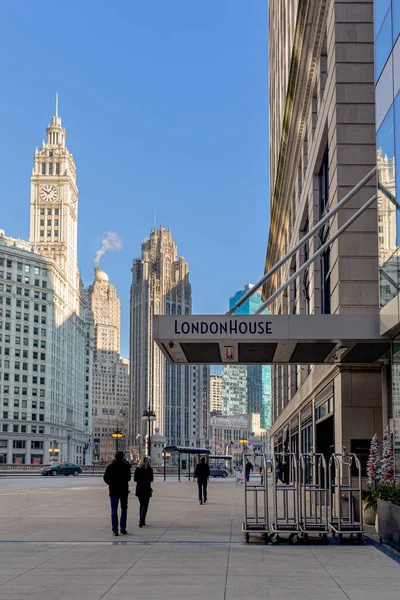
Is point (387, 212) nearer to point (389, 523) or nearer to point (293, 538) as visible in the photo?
point (389, 523)

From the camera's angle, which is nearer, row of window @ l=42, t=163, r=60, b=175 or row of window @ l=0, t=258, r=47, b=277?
row of window @ l=0, t=258, r=47, b=277

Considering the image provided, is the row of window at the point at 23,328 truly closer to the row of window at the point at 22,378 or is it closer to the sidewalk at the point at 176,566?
the row of window at the point at 22,378

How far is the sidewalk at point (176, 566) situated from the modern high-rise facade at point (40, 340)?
129m

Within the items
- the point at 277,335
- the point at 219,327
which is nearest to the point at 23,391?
the point at 219,327

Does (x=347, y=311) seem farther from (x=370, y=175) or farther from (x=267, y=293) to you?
(x=267, y=293)

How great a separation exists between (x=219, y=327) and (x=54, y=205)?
169 m

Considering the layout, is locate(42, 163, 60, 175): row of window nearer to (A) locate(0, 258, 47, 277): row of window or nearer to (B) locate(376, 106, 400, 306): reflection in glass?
(A) locate(0, 258, 47, 277): row of window

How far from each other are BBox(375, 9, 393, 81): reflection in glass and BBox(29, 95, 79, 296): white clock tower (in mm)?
161047

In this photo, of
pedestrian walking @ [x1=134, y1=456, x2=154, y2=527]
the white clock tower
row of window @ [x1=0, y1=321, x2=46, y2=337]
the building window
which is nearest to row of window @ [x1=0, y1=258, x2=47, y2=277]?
row of window @ [x1=0, y1=321, x2=46, y2=337]

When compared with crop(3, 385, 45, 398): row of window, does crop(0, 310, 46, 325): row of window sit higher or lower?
higher

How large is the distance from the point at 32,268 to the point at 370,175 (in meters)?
139

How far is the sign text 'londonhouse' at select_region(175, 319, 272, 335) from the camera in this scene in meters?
18.7

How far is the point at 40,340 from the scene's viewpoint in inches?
6161

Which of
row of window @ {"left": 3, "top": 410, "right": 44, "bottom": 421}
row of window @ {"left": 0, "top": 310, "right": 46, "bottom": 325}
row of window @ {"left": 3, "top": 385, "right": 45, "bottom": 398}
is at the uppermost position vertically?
row of window @ {"left": 0, "top": 310, "right": 46, "bottom": 325}
